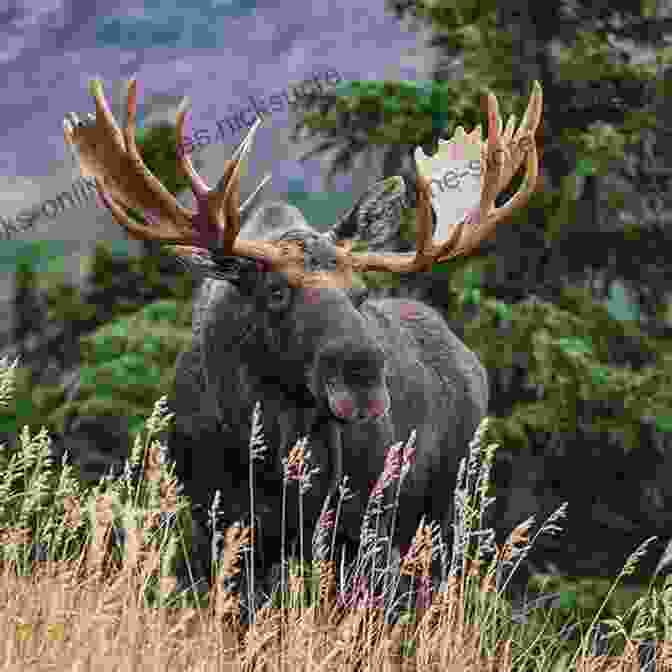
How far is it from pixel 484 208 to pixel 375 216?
0.53 meters

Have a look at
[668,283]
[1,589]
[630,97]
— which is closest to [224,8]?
[630,97]

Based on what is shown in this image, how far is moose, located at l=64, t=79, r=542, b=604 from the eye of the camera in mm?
5512

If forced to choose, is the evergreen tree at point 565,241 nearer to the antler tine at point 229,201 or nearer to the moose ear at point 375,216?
the moose ear at point 375,216

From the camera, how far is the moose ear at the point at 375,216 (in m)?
6.07

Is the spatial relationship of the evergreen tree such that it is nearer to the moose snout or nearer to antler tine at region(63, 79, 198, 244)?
antler tine at region(63, 79, 198, 244)

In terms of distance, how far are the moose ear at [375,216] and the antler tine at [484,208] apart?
11 cm

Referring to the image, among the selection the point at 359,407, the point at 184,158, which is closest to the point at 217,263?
the point at 184,158

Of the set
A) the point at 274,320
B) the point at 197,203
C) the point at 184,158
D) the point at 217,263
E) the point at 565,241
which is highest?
the point at 184,158

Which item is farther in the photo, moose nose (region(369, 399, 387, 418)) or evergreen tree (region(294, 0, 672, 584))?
evergreen tree (region(294, 0, 672, 584))

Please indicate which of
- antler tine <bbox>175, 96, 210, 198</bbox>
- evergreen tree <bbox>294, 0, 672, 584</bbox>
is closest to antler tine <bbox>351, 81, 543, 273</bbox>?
antler tine <bbox>175, 96, 210, 198</bbox>

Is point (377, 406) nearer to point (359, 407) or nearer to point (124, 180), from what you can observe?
point (359, 407)

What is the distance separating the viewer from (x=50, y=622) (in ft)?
13.3

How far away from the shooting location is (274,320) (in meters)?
5.68

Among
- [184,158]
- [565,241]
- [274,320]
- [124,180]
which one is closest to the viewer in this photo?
[184,158]
